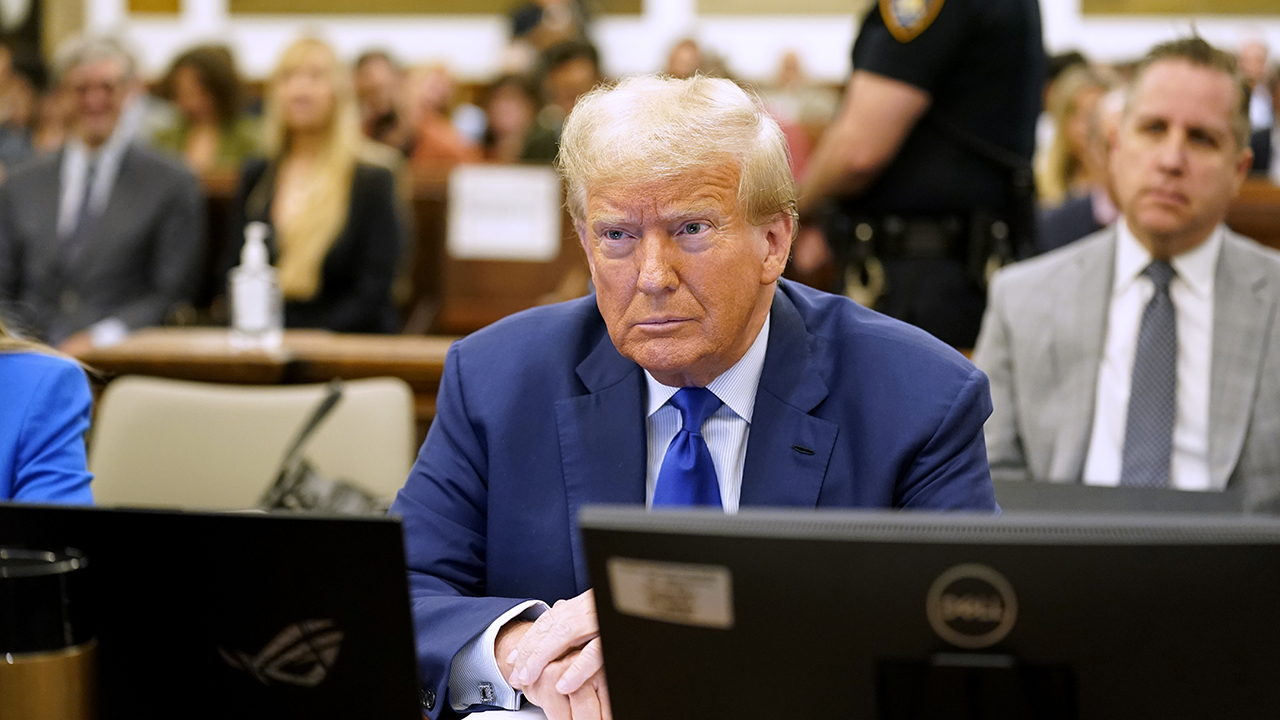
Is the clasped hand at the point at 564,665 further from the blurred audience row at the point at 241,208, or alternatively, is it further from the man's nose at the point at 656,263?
the blurred audience row at the point at 241,208

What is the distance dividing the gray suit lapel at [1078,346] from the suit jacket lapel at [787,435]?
0.99 metres

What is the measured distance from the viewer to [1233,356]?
7.67 feet

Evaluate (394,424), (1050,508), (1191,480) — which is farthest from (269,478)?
(1191,480)

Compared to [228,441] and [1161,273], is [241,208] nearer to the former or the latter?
[228,441]

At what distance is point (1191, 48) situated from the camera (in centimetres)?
238

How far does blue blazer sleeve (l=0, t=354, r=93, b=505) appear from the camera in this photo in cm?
170

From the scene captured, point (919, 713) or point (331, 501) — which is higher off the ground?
point (919, 713)

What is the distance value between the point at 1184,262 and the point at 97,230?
3.54 meters

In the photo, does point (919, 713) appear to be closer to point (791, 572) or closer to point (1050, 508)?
point (791, 572)

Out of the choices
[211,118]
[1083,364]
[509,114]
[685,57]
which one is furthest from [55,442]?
[509,114]

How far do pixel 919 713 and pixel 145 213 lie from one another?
13.5ft

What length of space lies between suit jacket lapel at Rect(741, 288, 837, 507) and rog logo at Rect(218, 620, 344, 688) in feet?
1.92

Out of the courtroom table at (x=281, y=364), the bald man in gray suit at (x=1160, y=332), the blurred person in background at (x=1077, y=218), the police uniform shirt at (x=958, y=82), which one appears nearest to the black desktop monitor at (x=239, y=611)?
the bald man in gray suit at (x=1160, y=332)

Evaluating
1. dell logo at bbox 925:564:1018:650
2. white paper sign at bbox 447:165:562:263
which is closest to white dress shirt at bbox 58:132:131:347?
white paper sign at bbox 447:165:562:263
